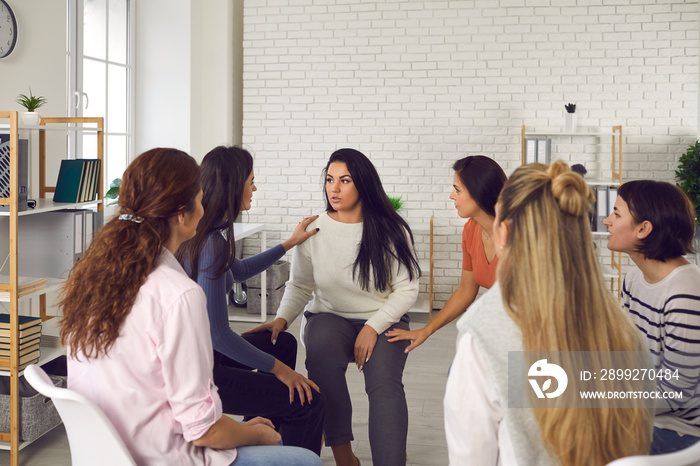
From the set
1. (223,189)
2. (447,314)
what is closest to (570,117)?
(447,314)

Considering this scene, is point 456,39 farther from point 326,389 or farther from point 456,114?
point 326,389

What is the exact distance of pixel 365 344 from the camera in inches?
94.0

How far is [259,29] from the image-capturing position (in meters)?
6.18

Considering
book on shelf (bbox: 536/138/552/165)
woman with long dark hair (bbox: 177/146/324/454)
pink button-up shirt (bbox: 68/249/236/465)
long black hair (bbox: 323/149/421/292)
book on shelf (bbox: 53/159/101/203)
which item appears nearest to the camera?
pink button-up shirt (bbox: 68/249/236/465)

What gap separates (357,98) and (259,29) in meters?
1.11

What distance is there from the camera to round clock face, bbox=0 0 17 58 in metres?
3.76

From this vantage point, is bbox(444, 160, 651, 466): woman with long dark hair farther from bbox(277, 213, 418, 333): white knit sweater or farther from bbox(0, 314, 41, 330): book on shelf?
bbox(0, 314, 41, 330): book on shelf

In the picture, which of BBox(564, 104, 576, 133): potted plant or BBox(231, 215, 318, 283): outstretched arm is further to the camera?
BBox(564, 104, 576, 133): potted plant

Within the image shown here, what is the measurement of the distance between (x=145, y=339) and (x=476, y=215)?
5.10 ft

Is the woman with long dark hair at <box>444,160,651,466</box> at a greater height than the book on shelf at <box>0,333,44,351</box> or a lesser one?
greater

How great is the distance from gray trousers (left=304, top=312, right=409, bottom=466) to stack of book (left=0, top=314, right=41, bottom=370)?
4.06 feet

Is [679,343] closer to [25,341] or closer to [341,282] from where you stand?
[341,282]

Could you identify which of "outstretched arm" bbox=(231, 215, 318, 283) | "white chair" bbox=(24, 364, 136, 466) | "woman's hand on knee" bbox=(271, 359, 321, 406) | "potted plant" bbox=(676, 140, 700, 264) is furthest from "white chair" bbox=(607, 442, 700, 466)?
"potted plant" bbox=(676, 140, 700, 264)

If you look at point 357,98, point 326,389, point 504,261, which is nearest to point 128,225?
point 504,261
